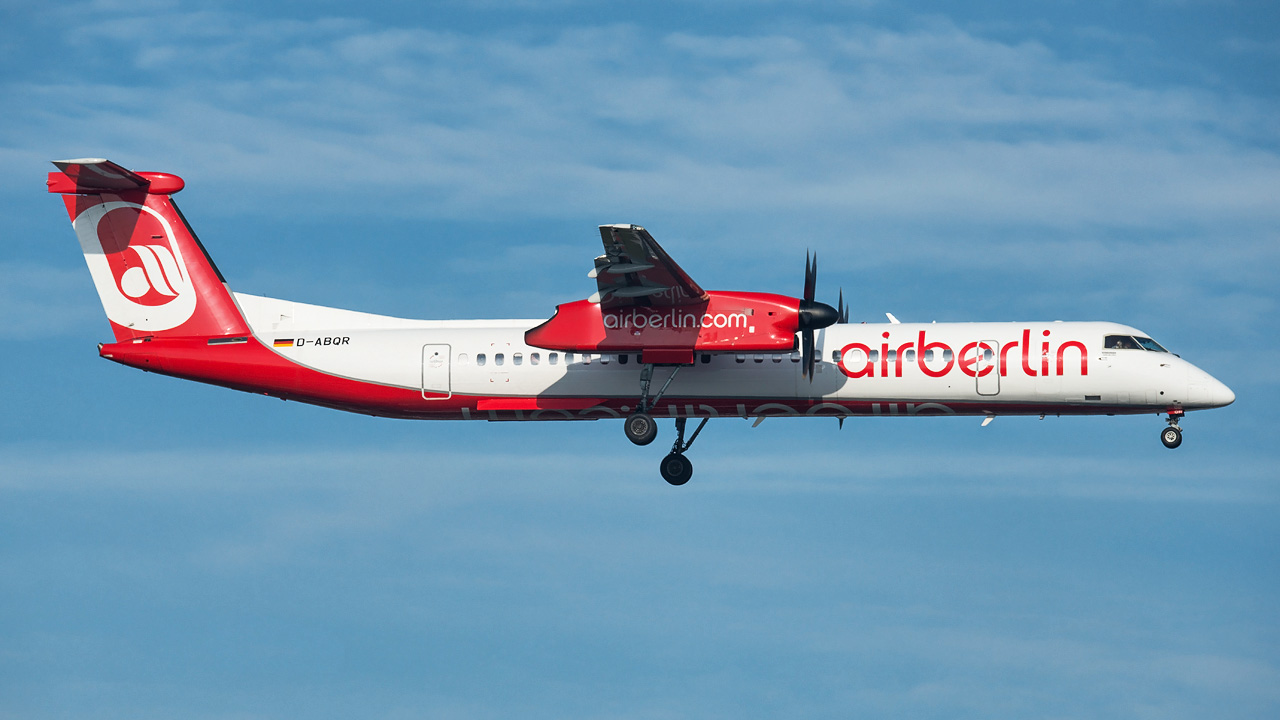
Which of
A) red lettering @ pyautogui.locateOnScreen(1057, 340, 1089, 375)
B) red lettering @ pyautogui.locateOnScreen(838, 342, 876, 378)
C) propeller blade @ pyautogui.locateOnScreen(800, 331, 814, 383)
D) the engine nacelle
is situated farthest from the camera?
red lettering @ pyautogui.locateOnScreen(838, 342, 876, 378)

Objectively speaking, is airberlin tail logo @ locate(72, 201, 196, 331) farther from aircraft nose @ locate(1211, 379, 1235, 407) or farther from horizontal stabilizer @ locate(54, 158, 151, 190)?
aircraft nose @ locate(1211, 379, 1235, 407)

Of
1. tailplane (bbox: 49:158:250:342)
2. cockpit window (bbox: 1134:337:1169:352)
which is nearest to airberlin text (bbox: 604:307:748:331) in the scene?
cockpit window (bbox: 1134:337:1169:352)

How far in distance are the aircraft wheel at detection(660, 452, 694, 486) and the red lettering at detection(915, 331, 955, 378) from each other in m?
6.20

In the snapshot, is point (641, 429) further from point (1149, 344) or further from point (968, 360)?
point (1149, 344)

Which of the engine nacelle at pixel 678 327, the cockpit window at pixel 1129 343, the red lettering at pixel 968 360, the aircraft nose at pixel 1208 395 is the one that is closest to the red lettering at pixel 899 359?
the red lettering at pixel 968 360

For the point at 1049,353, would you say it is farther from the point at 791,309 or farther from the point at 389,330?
the point at 389,330

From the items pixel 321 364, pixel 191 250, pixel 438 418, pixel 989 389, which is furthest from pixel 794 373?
pixel 191 250

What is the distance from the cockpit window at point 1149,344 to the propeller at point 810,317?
270 inches

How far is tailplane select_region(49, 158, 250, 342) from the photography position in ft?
109

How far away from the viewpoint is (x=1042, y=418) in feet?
103

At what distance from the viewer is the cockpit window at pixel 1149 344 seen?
101 feet

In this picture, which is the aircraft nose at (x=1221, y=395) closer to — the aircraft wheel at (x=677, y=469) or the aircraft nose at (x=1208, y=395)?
the aircraft nose at (x=1208, y=395)

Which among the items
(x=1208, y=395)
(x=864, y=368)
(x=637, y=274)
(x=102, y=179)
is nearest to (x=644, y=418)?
(x=637, y=274)

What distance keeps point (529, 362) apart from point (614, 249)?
187 inches
